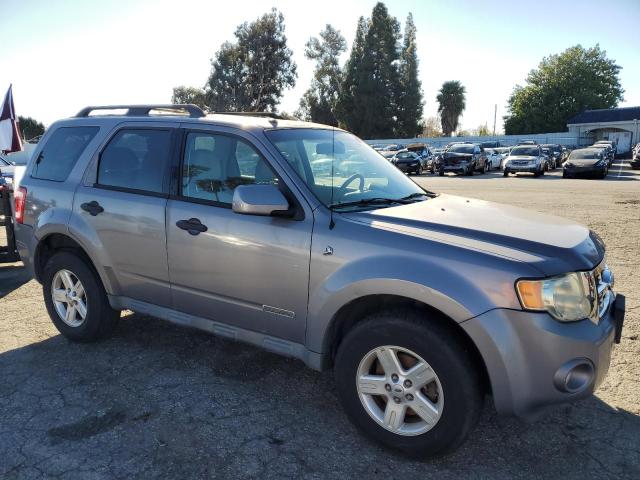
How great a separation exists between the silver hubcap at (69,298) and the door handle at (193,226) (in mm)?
1323

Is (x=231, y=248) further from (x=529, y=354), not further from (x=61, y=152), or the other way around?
(x=61, y=152)

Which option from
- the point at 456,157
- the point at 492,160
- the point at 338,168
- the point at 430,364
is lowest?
the point at 430,364

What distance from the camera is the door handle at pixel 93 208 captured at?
3.95 meters

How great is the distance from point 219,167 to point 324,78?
69406mm

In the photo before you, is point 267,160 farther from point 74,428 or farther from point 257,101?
point 257,101

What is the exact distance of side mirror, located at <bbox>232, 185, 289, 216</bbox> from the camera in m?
2.97

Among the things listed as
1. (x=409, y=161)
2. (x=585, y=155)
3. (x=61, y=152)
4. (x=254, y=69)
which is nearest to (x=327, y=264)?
(x=61, y=152)

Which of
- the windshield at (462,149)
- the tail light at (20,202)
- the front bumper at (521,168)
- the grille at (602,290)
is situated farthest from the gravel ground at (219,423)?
the windshield at (462,149)

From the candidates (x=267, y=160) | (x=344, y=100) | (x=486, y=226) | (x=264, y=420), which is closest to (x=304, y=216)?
(x=267, y=160)

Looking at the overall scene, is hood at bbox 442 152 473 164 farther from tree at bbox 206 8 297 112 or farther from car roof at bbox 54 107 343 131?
tree at bbox 206 8 297 112

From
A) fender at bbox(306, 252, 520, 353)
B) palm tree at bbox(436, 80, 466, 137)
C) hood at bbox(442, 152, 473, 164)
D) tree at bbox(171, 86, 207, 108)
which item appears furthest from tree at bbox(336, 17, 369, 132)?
fender at bbox(306, 252, 520, 353)

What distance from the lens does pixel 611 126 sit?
58.9 meters

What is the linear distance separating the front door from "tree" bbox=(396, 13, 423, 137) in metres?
62.1

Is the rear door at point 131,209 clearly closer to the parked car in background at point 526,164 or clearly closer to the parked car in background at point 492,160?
the parked car in background at point 526,164
